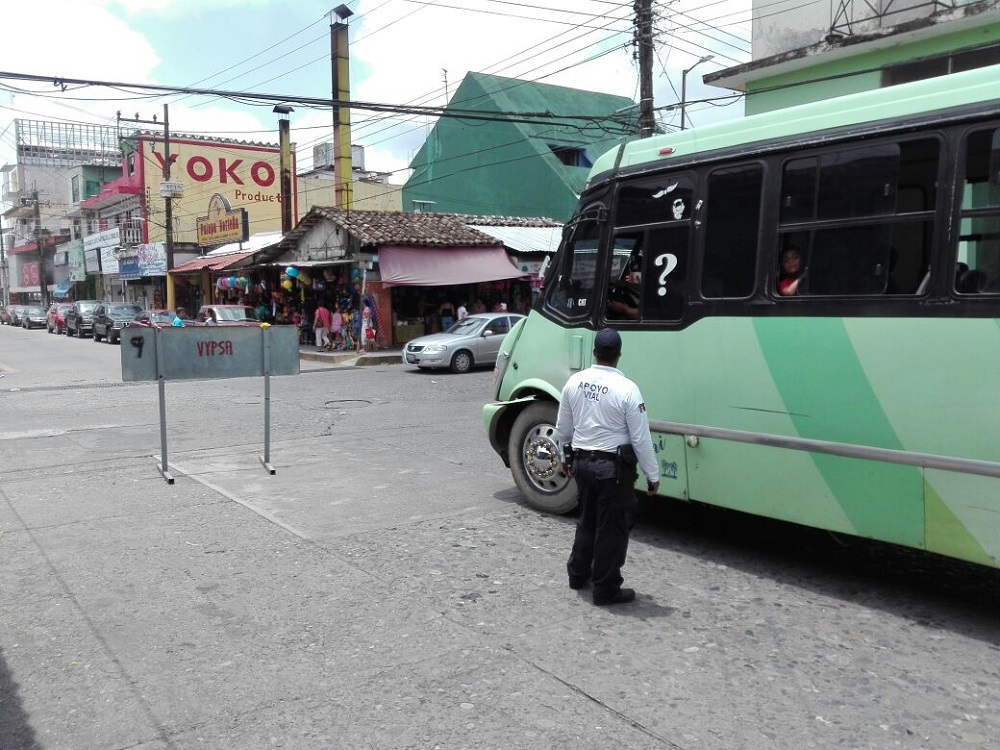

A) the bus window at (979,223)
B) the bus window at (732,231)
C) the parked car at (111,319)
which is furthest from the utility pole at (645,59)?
the parked car at (111,319)

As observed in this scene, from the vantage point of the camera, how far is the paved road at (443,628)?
3672 millimetres

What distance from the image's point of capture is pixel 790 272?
5340 millimetres

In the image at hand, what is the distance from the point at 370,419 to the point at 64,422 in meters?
4.77

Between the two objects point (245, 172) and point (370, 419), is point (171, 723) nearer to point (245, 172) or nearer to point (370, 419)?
point (370, 419)

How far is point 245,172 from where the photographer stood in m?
49.5

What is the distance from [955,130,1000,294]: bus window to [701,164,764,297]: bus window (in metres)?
1.27

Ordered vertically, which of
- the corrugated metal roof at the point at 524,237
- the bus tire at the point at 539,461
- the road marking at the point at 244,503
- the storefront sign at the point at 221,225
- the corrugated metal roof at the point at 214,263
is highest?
the storefront sign at the point at 221,225

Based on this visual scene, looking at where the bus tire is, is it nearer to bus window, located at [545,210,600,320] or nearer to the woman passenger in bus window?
bus window, located at [545,210,600,320]

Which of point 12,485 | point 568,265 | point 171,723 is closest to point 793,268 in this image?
point 568,265

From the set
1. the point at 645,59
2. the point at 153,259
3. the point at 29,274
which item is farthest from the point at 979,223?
the point at 29,274

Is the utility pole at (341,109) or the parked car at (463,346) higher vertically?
the utility pole at (341,109)

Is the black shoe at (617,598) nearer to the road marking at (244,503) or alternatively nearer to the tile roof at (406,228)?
the road marking at (244,503)

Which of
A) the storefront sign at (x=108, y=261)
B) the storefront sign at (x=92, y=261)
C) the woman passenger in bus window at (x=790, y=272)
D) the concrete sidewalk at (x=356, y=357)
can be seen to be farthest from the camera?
the storefront sign at (x=92, y=261)

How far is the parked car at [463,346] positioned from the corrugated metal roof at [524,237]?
7.26 meters
